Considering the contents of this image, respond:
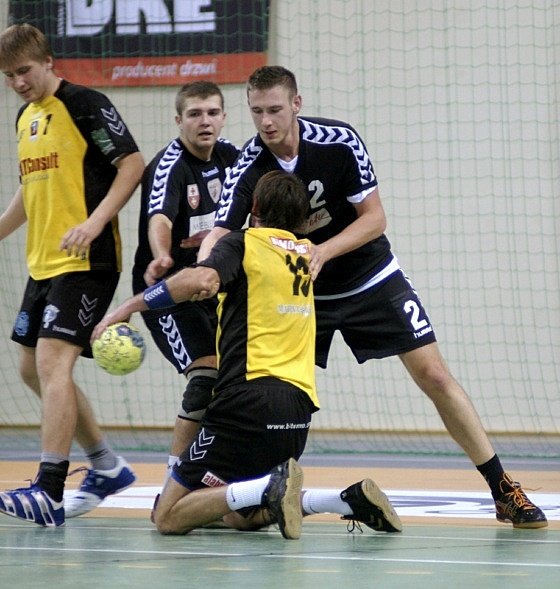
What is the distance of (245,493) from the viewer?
4.11 metres

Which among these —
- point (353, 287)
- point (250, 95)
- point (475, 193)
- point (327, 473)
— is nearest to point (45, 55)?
point (250, 95)

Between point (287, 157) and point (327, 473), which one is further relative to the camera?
point (327, 473)

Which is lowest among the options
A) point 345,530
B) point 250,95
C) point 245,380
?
point 345,530

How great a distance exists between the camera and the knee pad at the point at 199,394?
4.97 meters

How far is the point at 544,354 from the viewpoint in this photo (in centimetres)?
998

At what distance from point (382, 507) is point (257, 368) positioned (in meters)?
0.62

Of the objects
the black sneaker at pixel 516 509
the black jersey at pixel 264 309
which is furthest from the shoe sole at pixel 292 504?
the black sneaker at pixel 516 509

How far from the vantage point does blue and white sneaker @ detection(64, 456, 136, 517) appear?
524cm

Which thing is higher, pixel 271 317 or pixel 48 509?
pixel 271 317

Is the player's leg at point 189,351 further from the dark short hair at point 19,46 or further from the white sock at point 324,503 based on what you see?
the dark short hair at point 19,46

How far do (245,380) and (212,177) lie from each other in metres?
1.47

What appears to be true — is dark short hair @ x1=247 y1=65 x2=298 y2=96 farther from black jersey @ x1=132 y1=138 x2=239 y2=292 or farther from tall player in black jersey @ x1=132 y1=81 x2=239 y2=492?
black jersey @ x1=132 y1=138 x2=239 y2=292

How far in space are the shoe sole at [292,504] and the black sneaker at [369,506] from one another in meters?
0.19

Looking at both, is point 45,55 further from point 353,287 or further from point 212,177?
point 353,287
